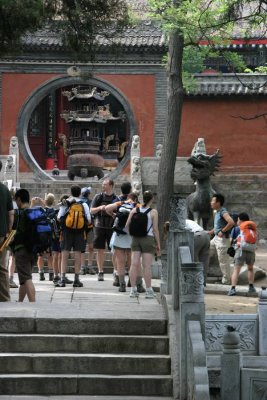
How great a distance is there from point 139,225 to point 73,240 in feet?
4.76

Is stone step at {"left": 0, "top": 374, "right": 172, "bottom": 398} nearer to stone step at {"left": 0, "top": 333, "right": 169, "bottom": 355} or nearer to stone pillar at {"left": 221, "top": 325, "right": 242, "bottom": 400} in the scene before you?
stone step at {"left": 0, "top": 333, "right": 169, "bottom": 355}

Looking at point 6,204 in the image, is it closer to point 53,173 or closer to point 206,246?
point 206,246

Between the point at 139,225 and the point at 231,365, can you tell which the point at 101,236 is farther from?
the point at 231,365

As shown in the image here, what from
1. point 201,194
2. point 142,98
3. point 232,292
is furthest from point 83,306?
point 142,98

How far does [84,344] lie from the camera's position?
34.1 feet

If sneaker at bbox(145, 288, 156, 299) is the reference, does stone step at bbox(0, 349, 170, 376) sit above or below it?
below

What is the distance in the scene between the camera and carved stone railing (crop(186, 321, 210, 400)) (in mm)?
7672

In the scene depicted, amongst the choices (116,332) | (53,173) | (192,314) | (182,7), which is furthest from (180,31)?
(53,173)

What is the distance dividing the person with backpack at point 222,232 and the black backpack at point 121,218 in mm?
2393

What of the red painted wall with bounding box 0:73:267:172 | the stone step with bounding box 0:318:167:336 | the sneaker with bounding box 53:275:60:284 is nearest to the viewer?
the stone step with bounding box 0:318:167:336

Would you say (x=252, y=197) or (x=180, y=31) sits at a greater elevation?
(x=180, y=31)

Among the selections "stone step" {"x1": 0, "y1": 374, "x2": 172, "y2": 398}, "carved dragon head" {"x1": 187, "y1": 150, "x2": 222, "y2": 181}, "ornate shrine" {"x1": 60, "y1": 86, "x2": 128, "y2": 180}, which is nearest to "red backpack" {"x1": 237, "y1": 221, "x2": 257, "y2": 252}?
"carved dragon head" {"x1": 187, "y1": 150, "x2": 222, "y2": 181}

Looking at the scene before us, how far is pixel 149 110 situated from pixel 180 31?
43.8 ft

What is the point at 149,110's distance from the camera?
114ft
